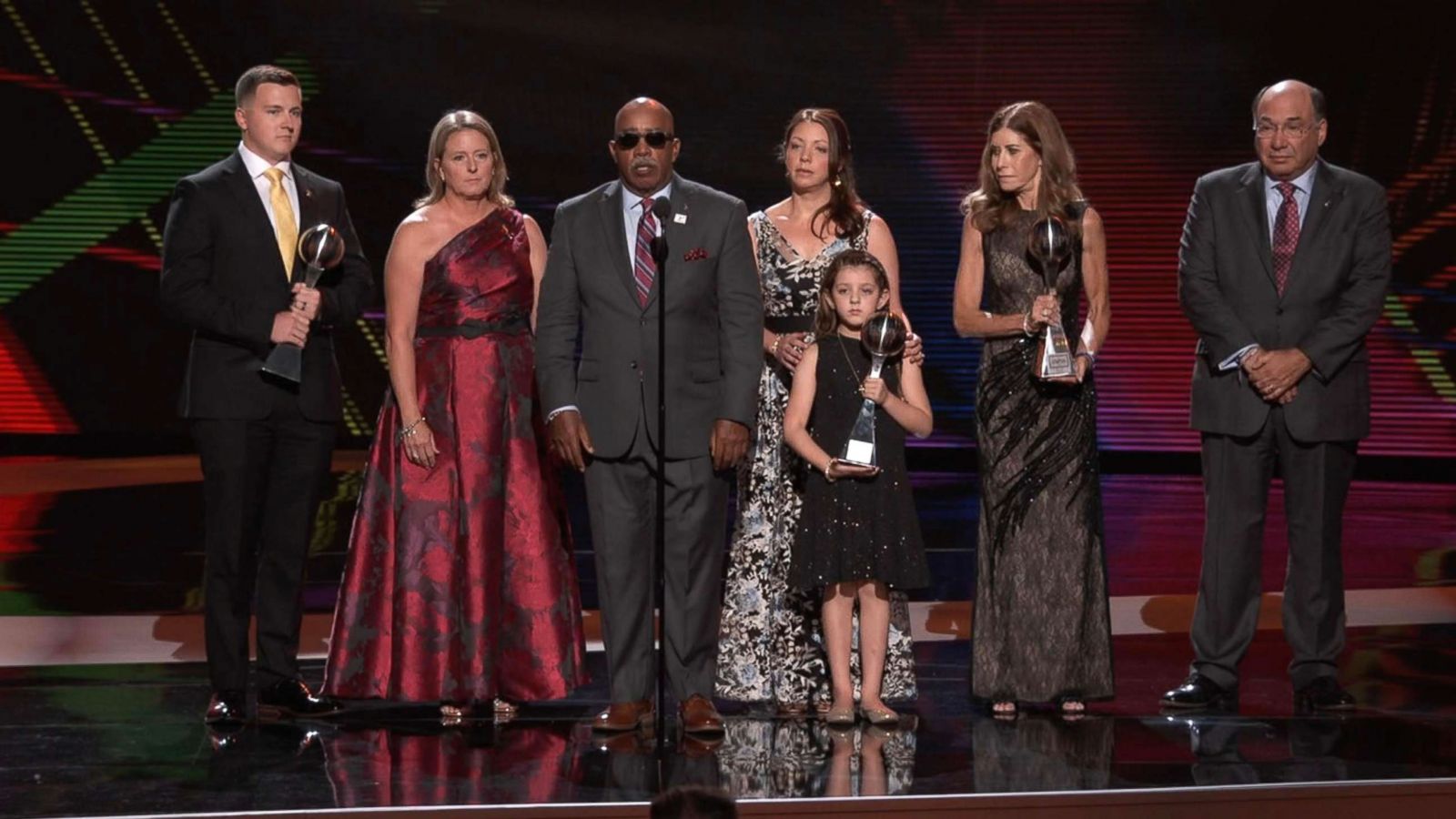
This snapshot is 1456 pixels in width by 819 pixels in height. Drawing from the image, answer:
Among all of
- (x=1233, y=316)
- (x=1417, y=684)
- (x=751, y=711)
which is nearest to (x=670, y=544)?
(x=751, y=711)

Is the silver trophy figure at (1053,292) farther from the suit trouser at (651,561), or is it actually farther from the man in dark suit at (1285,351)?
the suit trouser at (651,561)

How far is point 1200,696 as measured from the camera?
15.4 ft

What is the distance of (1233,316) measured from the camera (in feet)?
15.7

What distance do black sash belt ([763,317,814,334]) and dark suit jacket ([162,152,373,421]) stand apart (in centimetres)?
102

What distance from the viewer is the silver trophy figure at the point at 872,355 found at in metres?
4.25

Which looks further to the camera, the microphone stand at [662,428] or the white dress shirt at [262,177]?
the white dress shirt at [262,177]

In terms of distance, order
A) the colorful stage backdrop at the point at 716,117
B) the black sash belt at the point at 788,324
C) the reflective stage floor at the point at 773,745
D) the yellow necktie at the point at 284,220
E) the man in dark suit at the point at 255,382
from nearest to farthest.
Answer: the reflective stage floor at the point at 773,745, the man in dark suit at the point at 255,382, the yellow necktie at the point at 284,220, the black sash belt at the point at 788,324, the colorful stage backdrop at the point at 716,117

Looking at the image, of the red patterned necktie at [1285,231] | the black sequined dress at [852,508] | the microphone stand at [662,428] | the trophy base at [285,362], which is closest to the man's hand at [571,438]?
the microphone stand at [662,428]

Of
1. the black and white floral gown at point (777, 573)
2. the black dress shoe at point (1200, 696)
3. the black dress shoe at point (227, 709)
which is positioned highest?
the black and white floral gown at point (777, 573)

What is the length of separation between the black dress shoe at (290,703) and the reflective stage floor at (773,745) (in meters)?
0.09

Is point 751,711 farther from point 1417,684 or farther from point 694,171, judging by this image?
point 694,171

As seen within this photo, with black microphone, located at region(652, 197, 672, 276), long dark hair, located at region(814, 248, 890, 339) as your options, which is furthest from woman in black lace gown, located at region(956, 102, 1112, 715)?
Result: black microphone, located at region(652, 197, 672, 276)

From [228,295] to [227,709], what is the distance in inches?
37.8

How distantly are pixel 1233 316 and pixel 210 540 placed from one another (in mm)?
2526
